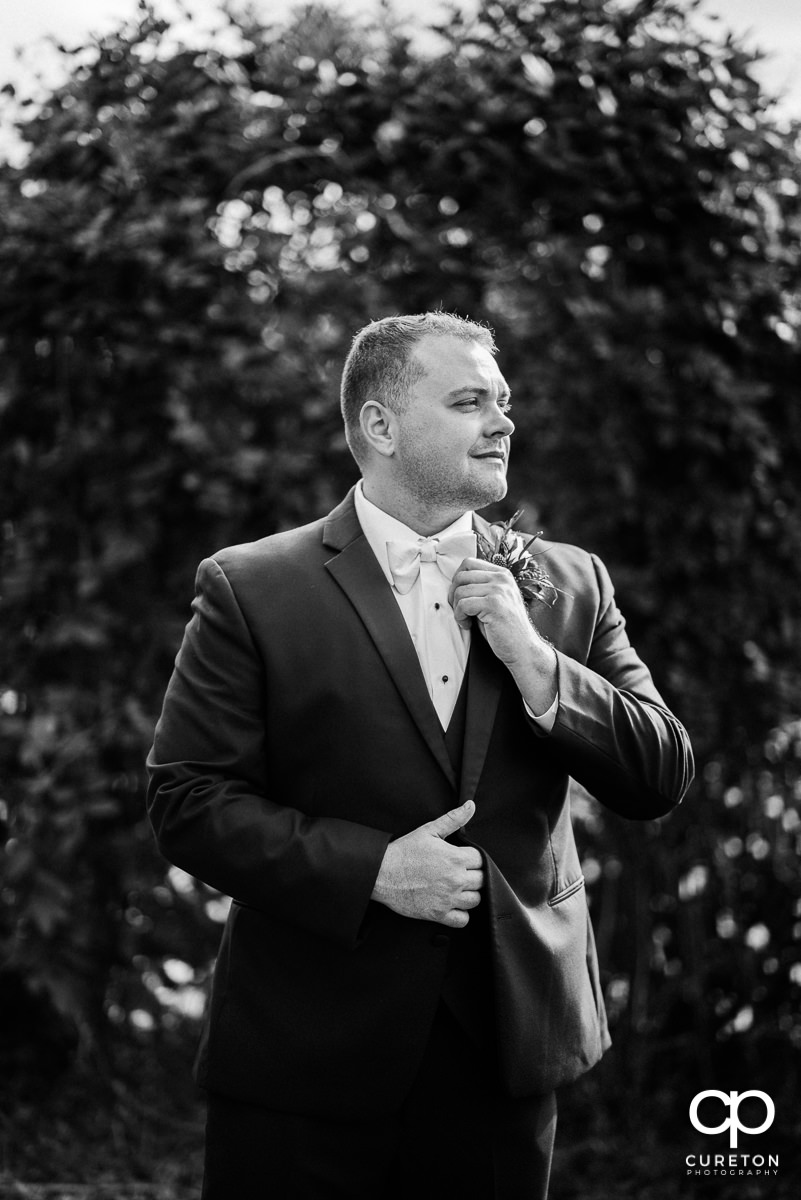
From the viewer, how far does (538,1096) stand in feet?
7.77

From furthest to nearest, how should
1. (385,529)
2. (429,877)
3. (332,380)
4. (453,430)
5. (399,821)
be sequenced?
(332,380), (385,529), (453,430), (399,821), (429,877)

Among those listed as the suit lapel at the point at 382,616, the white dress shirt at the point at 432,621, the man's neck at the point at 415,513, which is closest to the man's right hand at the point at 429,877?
the suit lapel at the point at 382,616

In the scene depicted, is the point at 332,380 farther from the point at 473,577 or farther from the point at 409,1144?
the point at 409,1144

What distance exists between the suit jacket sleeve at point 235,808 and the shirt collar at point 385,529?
32cm

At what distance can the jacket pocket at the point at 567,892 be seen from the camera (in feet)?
7.84

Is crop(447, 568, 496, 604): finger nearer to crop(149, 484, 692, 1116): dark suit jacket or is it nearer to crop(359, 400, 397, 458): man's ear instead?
crop(149, 484, 692, 1116): dark suit jacket

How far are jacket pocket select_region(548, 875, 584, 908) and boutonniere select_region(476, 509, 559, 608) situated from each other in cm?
59

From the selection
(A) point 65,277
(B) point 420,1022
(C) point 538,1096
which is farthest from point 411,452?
(A) point 65,277

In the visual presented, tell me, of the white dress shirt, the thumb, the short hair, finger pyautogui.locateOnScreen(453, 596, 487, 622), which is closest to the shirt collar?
the white dress shirt

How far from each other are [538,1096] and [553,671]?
0.87m

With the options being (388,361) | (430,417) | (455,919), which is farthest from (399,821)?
(388,361)

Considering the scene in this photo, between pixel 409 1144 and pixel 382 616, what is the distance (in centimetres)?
103

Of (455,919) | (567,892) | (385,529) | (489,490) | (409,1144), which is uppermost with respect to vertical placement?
(489,490)

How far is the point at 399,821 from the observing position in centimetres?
225
